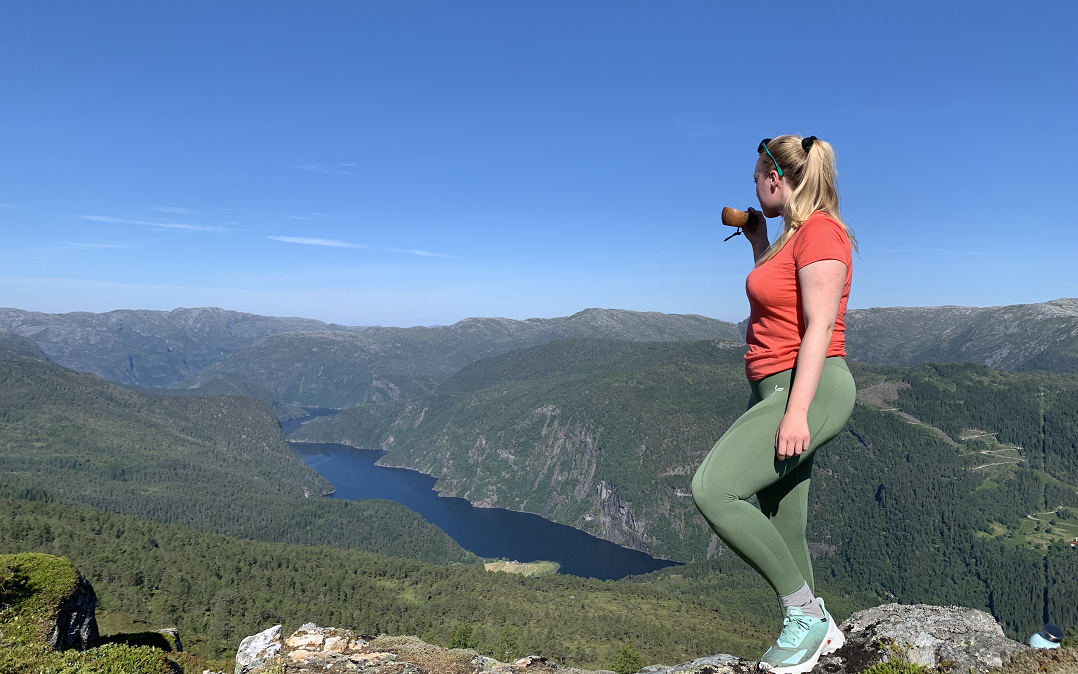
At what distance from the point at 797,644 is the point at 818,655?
0.40 metres

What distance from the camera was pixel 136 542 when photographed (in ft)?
424

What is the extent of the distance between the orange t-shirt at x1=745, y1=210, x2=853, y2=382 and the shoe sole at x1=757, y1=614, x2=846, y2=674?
2.60 m

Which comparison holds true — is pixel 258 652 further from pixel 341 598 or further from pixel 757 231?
pixel 341 598

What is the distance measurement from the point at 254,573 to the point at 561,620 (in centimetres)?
6689

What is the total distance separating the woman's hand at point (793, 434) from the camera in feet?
15.1

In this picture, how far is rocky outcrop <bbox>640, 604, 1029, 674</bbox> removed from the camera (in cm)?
561

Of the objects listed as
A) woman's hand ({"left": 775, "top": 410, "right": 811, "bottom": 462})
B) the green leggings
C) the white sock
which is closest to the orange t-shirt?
the green leggings

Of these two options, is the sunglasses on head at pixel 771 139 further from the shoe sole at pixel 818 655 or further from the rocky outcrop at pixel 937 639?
the rocky outcrop at pixel 937 639

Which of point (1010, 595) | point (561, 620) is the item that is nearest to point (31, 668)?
point (561, 620)

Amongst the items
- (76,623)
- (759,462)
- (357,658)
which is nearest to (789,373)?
(759,462)

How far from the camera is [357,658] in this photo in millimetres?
8047

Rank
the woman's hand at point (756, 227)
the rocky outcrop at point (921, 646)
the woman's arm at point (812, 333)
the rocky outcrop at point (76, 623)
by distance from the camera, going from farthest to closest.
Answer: the rocky outcrop at point (76, 623)
the woman's hand at point (756, 227)
the rocky outcrop at point (921, 646)
the woman's arm at point (812, 333)

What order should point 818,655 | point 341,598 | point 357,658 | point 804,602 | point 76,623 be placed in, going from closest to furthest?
1. point 804,602
2. point 818,655
3. point 357,658
4. point 76,623
5. point 341,598

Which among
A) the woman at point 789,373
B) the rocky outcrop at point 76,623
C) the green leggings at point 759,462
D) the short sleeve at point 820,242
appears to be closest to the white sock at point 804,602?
the woman at point 789,373
